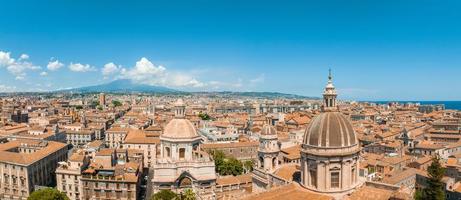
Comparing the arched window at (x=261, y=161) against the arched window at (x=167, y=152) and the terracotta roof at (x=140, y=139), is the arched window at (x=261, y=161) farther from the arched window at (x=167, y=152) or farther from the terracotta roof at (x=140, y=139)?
the terracotta roof at (x=140, y=139)

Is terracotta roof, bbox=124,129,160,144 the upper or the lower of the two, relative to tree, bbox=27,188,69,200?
upper

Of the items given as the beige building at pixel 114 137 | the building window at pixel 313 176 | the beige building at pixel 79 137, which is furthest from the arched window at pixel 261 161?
the beige building at pixel 79 137

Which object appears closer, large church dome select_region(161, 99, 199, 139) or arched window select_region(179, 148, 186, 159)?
large church dome select_region(161, 99, 199, 139)

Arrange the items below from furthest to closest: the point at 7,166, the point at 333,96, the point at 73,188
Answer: the point at 7,166 < the point at 73,188 < the point at 333,96

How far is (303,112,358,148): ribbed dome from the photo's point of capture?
118ft

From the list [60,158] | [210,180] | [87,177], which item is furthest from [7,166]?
[210,180]

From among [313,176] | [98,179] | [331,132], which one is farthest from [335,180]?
[98,179]

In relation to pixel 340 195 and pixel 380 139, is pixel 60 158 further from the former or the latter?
pixel 380 139

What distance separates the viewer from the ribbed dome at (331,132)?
36.0 metres

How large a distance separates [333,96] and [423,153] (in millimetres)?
61310

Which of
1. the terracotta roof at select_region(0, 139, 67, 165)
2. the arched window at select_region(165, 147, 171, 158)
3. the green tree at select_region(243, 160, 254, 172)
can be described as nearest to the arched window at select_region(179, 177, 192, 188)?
the arched window at select_region(165, 147, 171, 158)

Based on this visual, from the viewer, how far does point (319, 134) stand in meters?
36.5

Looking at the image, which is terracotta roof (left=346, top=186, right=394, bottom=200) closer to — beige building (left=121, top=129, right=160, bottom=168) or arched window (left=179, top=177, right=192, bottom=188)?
arched window (left=179, top=177, right=192, bottom=188)

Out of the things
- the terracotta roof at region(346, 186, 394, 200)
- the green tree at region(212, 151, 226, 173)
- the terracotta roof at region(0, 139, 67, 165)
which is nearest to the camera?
the terracotta roof at region(346, 186, 394, 200)
